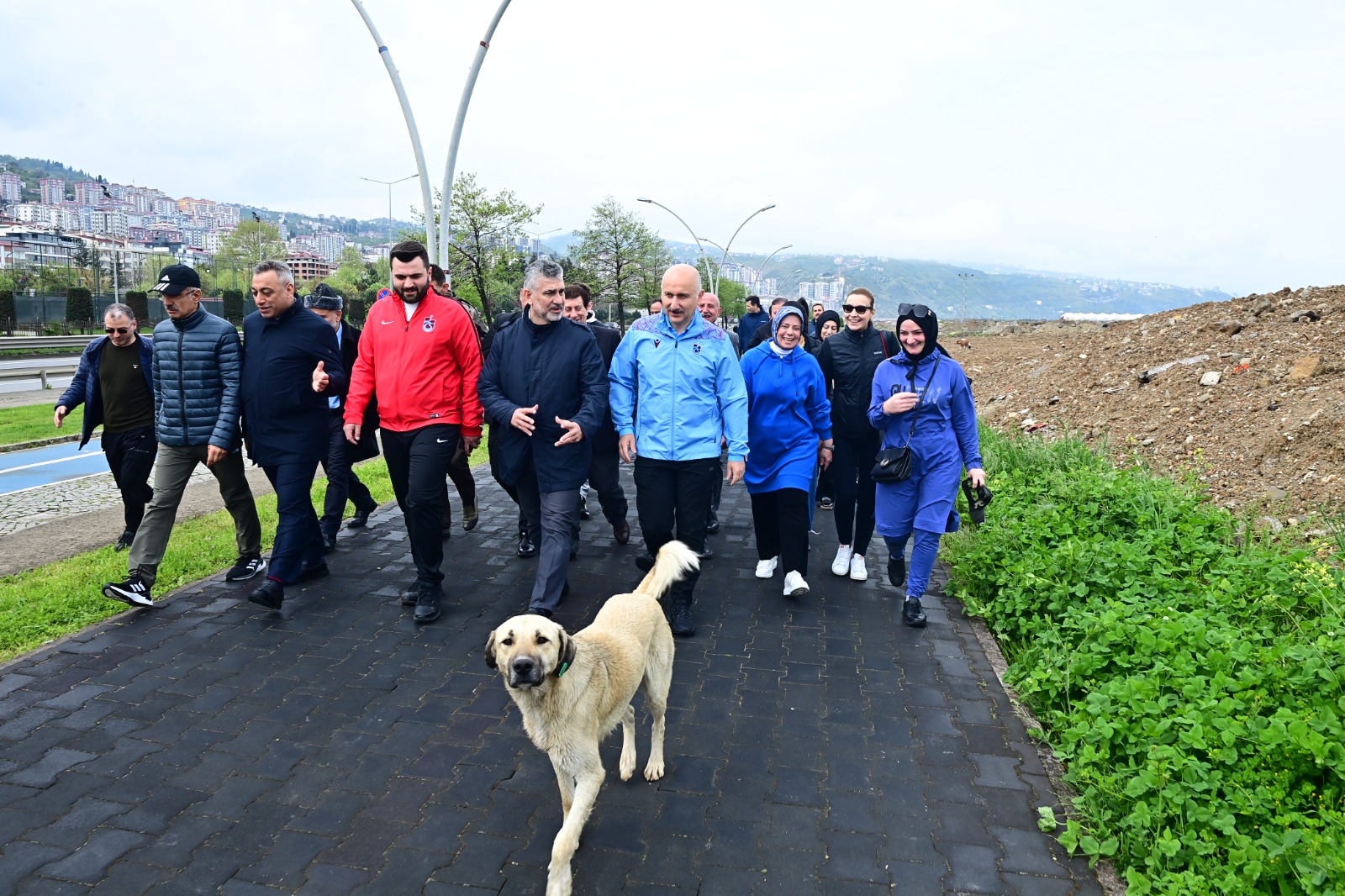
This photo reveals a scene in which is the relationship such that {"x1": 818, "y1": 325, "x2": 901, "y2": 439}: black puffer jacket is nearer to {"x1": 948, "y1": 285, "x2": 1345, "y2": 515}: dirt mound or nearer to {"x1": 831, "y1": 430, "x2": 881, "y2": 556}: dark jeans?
{"x1": 831, "y1": 430, "x2": 881, "y2": 556}: dark jeans

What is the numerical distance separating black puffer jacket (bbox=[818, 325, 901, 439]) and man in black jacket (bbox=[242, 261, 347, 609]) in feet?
13.4

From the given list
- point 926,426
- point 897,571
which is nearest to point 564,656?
point 926,426

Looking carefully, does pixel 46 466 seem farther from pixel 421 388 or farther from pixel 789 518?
pixel 789 518

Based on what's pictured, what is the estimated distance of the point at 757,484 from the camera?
593cm

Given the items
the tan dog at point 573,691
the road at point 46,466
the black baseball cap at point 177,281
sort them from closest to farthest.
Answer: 1. the tan dog at point 573,691
2. the black baseball cap at point 177,281
3. the road at point 46,466

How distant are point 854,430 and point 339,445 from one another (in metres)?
4.54

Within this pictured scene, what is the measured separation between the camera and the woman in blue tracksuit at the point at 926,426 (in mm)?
5414

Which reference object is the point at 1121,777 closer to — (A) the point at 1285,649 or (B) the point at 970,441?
(A) the point at 1285,649

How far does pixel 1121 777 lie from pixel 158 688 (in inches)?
196

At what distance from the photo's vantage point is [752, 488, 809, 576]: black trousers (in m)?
5.78

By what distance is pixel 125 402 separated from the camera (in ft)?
19.9

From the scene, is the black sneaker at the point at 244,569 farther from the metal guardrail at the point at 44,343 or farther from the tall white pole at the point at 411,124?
the metal guardrail at the point at 44,343

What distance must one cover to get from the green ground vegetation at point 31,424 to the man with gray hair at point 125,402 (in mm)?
6775

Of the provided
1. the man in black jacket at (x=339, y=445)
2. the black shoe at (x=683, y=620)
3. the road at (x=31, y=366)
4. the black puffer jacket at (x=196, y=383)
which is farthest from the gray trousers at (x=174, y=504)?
the road at (x=31, y=366)
